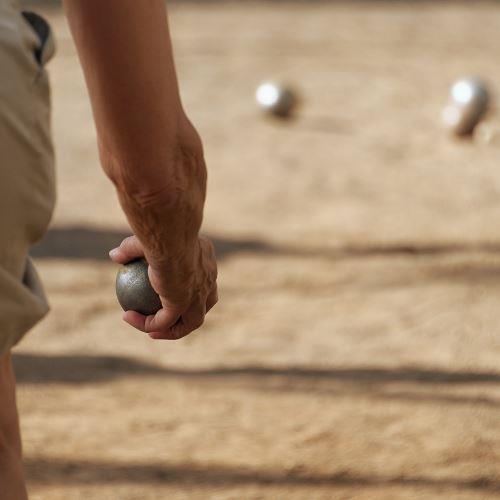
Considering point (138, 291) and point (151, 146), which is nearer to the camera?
point (151, 146)

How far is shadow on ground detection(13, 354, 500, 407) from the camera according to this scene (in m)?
3.87

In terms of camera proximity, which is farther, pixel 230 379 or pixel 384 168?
pixel 384 168

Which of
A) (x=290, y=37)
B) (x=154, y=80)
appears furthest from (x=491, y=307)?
(x=290, y=37)

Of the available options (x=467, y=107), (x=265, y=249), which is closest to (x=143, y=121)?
(x=265, y=249)

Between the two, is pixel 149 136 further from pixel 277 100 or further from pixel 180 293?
pixel 277 100

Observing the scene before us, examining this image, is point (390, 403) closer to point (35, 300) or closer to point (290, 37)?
point (35, 300)

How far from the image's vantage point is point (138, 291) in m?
2.11

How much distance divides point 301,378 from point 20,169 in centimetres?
233

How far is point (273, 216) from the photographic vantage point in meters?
5.67

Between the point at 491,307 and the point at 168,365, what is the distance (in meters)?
1.44

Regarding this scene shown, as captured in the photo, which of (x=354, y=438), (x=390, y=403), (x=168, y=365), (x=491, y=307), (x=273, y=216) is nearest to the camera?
(x=354, y=438)

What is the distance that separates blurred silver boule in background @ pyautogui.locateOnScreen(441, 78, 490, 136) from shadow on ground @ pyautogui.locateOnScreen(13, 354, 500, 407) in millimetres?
3029

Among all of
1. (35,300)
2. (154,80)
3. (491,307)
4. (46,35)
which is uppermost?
(154,80)

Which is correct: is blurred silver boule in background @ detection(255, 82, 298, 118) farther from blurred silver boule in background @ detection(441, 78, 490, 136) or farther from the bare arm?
the bare arm
